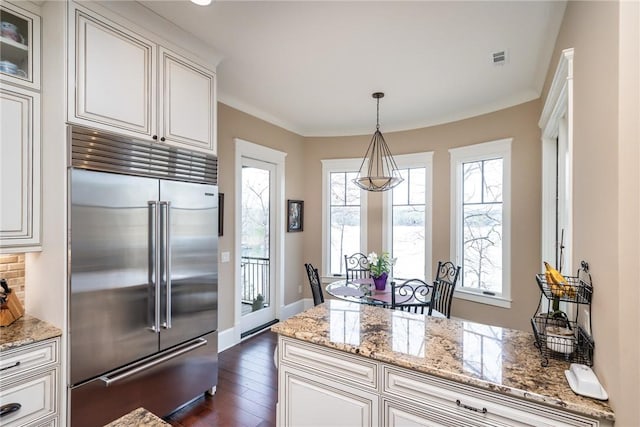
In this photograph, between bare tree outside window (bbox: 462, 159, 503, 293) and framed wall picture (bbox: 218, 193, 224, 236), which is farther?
bare tree outside window (bbox: 462, 159, 503, 293)

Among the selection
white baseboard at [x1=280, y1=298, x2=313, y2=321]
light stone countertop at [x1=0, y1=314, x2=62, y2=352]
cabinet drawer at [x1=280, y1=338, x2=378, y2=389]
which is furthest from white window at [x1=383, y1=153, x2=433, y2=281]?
light stone countertop at [x1=0, y1=314, x2=62, y2=352]

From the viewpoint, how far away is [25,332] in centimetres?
185

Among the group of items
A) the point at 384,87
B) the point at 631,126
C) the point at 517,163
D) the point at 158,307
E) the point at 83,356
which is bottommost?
the point at 83,356

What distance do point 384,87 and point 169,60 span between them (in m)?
2.16

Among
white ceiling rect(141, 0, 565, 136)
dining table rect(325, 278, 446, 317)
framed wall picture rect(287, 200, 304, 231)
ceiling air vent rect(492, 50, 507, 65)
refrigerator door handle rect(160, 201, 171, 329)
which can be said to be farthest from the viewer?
framed wall picture rect(287, 200, 304, 231)

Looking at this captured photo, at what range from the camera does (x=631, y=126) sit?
3.39 feet

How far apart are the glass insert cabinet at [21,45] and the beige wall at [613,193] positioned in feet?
9.77

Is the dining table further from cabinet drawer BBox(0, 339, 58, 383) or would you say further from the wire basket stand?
cabinet drawer BBox(0, 339, 58, 383)

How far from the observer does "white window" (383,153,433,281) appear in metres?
4.56

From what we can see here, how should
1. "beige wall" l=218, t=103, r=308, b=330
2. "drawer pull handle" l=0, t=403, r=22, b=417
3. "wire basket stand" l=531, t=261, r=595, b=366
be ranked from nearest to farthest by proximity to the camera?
"wire basket stand" l=531, t=261, r=595, b=366
"drawer pull handle" l=0, t=403, r=22, b=417
"beige wall" l=218, t=103, r=308, b=330

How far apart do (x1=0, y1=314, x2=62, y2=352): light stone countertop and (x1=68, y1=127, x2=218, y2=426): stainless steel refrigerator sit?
0.43ft

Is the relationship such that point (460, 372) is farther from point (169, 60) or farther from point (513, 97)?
point (513, 97)

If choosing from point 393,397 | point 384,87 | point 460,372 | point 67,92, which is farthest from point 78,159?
point 384,87

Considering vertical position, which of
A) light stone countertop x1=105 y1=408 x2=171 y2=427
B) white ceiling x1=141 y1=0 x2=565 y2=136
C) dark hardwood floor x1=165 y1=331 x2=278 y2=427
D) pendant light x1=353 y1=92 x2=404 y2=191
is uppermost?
white ceiling x1=141 y1=0 x2=565 y2=136
